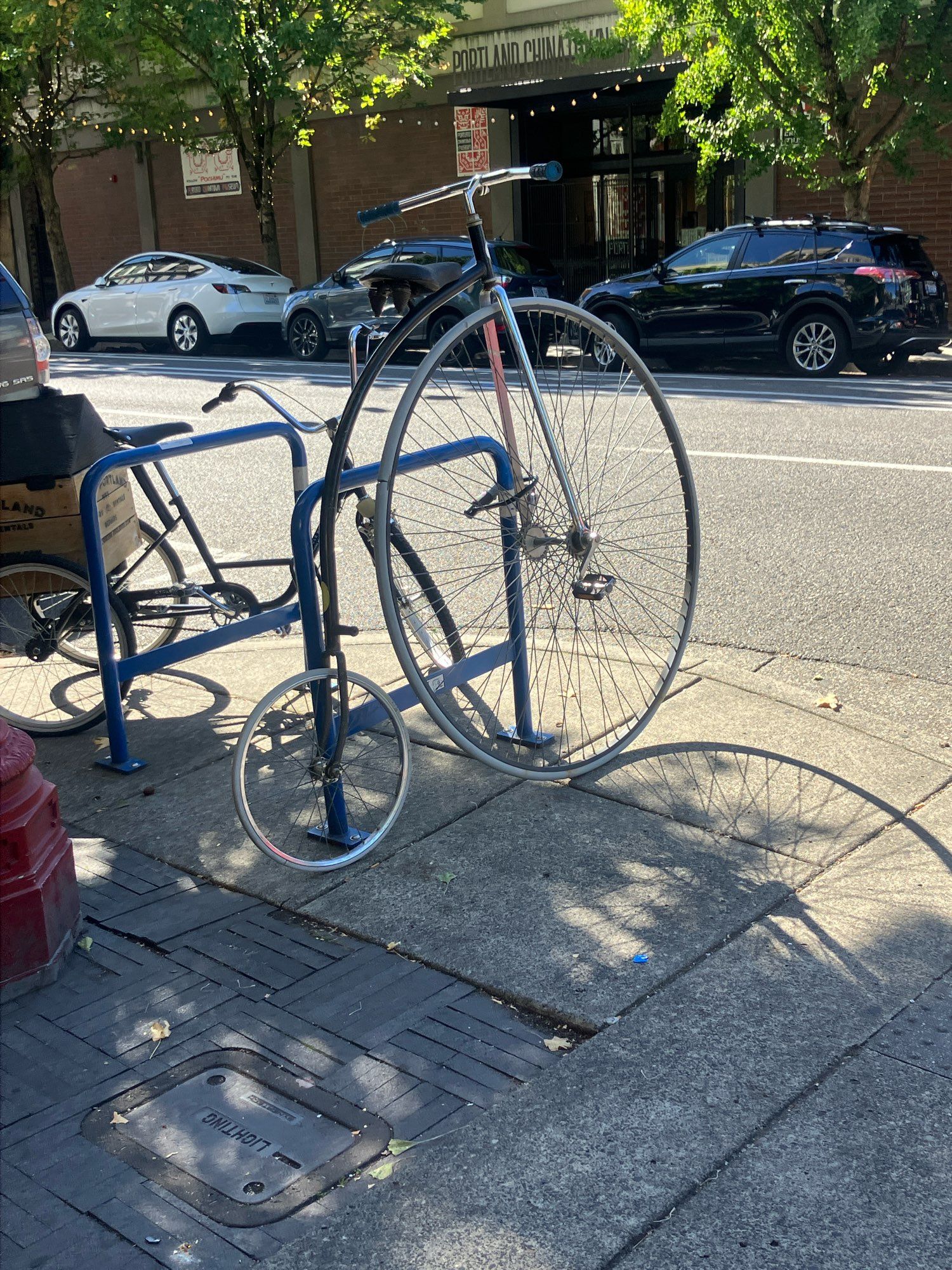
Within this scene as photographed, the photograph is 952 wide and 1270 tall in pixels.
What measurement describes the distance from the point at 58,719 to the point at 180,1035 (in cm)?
235

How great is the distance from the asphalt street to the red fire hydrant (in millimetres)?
3096

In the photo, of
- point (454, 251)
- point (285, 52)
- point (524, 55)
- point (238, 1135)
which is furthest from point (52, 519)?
point (524, 55)

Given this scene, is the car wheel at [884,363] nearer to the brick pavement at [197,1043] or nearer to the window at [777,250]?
the window at [777,250]

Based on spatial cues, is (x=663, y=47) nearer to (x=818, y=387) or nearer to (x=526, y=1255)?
(x=818, y=387)

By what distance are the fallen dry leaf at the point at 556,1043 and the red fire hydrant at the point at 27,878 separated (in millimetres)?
1246

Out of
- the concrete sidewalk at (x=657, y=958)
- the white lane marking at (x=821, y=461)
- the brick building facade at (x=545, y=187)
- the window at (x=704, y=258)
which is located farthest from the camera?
the brick building facade at (x=545, y=187)

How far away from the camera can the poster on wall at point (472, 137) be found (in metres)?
24.5

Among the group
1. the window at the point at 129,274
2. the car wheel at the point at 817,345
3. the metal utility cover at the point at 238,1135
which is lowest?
the metal utility cover at the point at 238,1135

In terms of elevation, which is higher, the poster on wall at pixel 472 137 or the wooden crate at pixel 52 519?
the poster on wall at pixel 472 137

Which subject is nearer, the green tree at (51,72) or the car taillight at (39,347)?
the car taillight at (39,347)

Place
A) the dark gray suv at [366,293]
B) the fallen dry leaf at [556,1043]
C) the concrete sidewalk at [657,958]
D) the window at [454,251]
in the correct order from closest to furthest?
1. the concrete sidewalk at [657,958]
2. the fallen dry leaf at [556,1043]
3. the dark gray suv at [366,293]
4. the window at [454,251]

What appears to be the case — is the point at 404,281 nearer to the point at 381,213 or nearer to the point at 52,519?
the point at 381,213

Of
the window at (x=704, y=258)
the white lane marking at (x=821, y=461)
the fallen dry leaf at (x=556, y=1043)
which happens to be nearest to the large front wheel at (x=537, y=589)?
the fallen dry leaf at (x=556, y=1043)

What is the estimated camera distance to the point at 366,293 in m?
18.6
